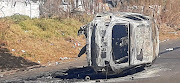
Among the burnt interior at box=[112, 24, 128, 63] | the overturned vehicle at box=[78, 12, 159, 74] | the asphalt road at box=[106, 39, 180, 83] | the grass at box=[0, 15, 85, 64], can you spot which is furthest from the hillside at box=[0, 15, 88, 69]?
the asphalt road at box=[106, 39, 180, 83]

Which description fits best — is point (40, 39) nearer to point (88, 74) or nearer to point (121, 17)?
point (88, 74)

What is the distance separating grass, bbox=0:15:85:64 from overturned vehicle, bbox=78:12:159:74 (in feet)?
19.5

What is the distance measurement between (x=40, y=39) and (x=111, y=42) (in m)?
9.14

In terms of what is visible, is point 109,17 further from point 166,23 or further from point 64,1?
point 166,23

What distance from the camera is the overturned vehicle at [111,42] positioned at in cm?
927

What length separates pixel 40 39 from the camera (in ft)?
58.4

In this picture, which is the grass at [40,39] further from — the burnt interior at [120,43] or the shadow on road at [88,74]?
the burnt interior at [120,43]

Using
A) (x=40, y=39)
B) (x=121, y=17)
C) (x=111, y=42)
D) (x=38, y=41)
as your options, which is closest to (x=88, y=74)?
(x=111, y=42)

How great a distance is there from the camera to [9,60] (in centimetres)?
1423

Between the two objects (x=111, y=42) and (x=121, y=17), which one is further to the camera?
(x=121, y=17)

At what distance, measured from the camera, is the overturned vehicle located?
9.27m

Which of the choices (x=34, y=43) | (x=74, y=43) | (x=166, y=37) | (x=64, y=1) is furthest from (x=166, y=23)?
(x=34, y=43)

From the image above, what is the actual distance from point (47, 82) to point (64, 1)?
17733 mm

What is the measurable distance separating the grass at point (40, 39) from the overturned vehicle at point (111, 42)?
5.93m
